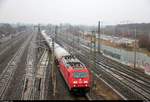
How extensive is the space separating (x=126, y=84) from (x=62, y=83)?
8.87 meters

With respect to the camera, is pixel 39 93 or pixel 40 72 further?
pixel 40 72

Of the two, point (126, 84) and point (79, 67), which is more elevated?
point (79, 67)

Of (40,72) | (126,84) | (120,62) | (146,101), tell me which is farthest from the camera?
(120,62)

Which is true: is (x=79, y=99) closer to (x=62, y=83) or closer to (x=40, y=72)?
(x=62, y=83)

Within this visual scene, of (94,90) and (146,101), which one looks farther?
(94,90)

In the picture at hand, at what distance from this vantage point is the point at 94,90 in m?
28.6

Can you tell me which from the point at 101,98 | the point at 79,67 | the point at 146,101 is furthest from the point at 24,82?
the point at 146,101

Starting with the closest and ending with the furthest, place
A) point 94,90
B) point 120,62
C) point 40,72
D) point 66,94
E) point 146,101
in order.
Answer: point 146,101 < point 66,94 < point 94,90 < point 40,72 < point 120,62

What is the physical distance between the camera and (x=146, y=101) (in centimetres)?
2458

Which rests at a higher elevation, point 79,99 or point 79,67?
point 79,67

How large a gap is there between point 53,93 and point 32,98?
A: 287cm

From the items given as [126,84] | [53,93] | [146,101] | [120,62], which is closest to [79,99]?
[53,93]

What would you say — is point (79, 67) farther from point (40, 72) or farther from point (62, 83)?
point (40, 72)

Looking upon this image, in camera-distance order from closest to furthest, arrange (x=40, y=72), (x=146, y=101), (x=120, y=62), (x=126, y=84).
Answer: (x=146, y=101) → (x=126, y=84) → (x=40, y=72) → (x=120, y=62)
